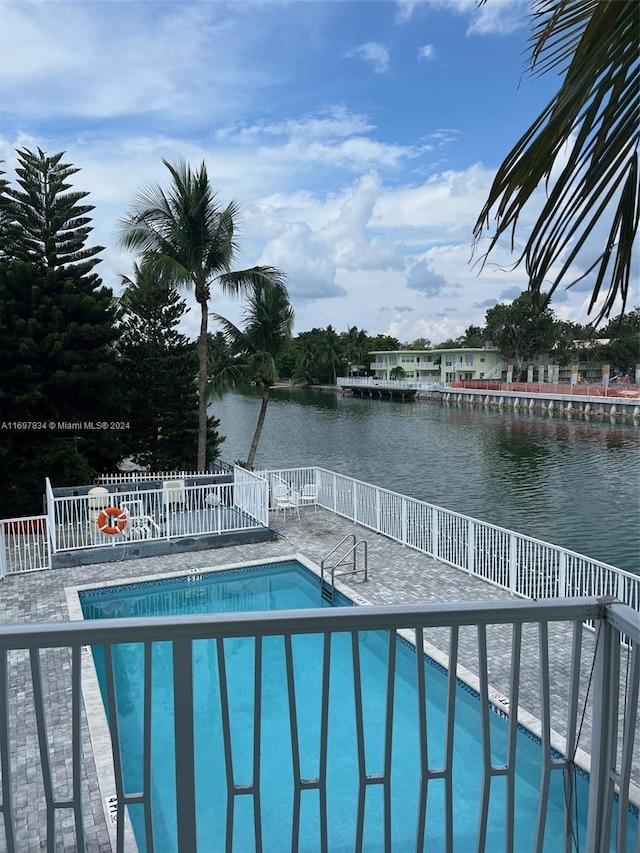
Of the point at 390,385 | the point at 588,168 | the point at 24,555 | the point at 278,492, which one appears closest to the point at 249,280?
the point at 278,492

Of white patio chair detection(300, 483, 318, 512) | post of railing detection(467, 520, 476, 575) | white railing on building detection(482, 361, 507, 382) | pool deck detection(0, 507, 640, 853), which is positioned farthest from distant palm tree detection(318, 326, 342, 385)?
post of railing detection(467, 520, 476, 575)

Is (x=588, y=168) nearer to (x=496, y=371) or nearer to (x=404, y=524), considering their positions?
(x=404, y=524)

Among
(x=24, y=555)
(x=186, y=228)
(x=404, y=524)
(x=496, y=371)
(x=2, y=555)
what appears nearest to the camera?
(x=2, y=555)

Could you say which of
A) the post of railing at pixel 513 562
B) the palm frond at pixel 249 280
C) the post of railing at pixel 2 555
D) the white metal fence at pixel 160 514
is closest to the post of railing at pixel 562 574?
the post of railing at pixel 513 562

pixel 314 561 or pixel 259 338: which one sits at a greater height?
pixel 259 338

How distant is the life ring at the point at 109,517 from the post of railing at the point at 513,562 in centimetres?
530

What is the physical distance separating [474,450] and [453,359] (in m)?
32.9

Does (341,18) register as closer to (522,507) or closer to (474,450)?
(522,507)

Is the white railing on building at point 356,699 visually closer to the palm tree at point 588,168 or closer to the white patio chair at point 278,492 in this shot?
the palm tree at point 588,168

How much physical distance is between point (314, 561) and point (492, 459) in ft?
51.8

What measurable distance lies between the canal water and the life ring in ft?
27.7

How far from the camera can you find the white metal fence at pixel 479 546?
6270 mm

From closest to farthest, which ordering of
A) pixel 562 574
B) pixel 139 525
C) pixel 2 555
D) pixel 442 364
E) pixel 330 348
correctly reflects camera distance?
pixel 562 574, pixel 2 555, pixel 139 525, pixel 442 364, pixel 330 348

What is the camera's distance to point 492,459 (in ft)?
75.3
